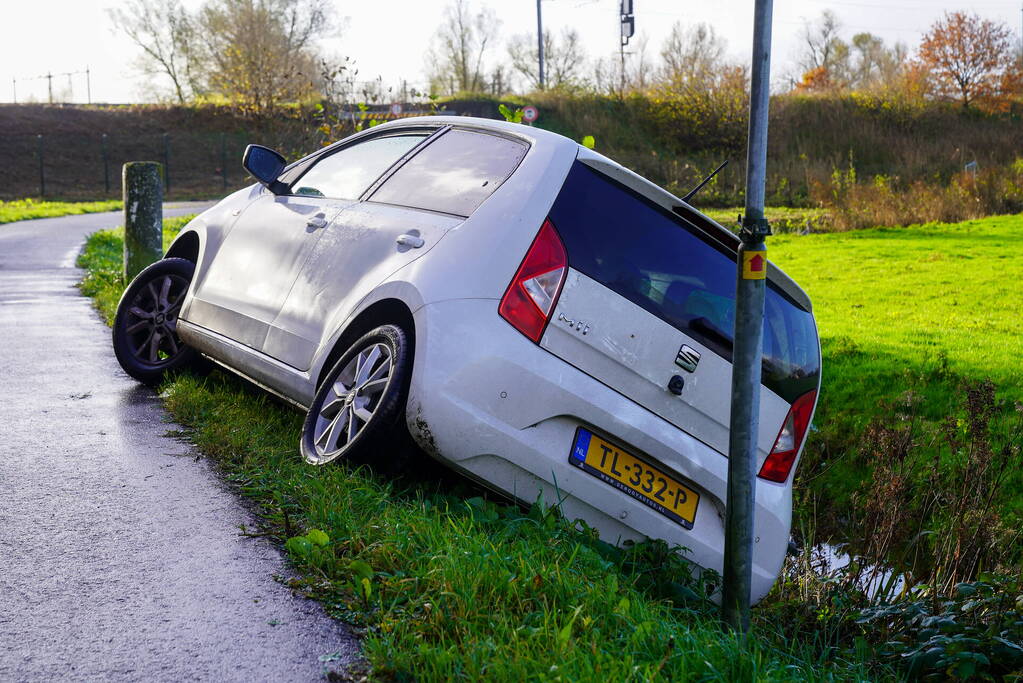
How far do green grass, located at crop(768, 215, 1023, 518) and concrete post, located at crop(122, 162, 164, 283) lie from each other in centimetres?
674

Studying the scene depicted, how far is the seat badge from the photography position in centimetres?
393

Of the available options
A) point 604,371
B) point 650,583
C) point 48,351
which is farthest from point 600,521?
point 48,351

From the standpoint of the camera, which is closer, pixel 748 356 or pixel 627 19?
pixel 748 356

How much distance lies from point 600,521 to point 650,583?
0.97 ft

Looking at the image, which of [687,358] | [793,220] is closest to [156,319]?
[687,358]

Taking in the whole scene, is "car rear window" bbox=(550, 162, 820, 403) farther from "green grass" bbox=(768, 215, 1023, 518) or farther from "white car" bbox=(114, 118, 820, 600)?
"green grass" bbox=(768, 215, 1023, 518)

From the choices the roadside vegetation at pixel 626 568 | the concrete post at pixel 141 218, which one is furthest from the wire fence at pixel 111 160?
the roadside vegetation at pixel 626 568

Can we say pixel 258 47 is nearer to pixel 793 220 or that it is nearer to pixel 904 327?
pixel 793 220

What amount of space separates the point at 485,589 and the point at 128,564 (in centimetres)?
124

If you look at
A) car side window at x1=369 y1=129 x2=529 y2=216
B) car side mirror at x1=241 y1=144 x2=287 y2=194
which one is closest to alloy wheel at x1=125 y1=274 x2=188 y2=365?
car side mirror at x1=241 y1=144 x2=287 y2=194

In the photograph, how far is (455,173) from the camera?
4.64 metres

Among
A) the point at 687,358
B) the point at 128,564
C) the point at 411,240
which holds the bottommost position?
the point at 128,564

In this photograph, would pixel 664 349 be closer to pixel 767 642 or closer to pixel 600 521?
pixel 600 521

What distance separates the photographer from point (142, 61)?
2514 inches
